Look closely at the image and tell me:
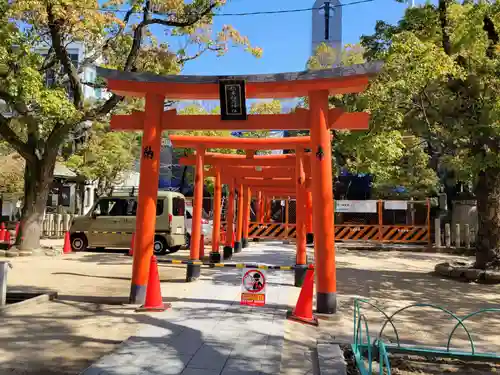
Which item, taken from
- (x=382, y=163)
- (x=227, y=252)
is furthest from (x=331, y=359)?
(x=382, y=163)

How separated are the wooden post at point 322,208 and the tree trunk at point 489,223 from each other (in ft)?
20.9

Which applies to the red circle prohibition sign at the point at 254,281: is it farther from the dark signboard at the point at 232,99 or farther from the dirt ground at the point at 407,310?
the dark signboard at the point at 232,99

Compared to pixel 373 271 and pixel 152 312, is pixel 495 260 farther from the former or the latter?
pixel 152 312

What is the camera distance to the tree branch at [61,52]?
41.7 ft

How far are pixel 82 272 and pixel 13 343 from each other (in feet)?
20.7

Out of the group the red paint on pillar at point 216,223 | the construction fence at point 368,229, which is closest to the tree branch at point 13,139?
the red paint on pillar at point 216,223

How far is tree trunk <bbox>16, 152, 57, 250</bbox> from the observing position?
48.5 ft

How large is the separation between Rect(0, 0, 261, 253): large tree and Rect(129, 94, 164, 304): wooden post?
17.0 ft

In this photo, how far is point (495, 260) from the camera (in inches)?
459

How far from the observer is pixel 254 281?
23.0ft

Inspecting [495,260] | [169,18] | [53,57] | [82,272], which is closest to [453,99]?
[495,260]

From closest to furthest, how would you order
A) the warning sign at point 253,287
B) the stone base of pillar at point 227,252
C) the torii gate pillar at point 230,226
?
the warning sign at point 253,287
the stone base of pillar at point 227,252
the torii gate pillar at point 230,226

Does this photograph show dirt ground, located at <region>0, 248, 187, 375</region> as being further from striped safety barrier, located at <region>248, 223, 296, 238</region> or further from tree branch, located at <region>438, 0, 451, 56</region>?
striped safety barrier, located at <region>248, 223, 296, 238</region>

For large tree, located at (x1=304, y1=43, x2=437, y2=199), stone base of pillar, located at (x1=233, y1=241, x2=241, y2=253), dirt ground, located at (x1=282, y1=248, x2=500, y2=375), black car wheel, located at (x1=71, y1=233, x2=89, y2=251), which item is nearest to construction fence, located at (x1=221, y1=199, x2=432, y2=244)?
large tree, located at (x1=304, y1=43, x2=437, y2=199)
